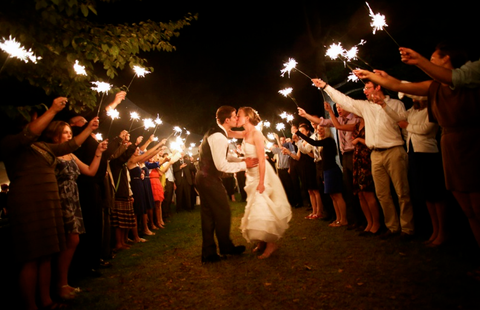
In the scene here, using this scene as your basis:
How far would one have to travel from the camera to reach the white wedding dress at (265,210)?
4.94 metres

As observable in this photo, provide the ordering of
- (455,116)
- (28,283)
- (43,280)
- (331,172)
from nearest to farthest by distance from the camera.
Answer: (455,116)
(28,283)
(43,280)
(331,172)

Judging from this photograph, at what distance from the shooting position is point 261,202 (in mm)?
5117

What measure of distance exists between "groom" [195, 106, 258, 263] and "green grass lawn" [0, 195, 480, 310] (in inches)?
12.9

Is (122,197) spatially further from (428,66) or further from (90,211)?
Result: (428,66)

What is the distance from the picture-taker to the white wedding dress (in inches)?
195

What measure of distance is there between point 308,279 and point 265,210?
1.41 m

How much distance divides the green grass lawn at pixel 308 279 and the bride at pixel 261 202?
0.41 m

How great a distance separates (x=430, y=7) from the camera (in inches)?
551

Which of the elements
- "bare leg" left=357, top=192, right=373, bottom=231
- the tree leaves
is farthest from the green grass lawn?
the tree leaves

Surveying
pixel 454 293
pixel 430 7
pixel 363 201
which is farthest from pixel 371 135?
pixel 430 7

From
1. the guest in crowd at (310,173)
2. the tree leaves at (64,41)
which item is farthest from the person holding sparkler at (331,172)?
the tree leaves at (64,41)

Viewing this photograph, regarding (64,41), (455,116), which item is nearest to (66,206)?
(64,41)

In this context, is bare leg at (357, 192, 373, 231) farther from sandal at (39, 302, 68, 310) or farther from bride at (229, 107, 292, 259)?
sandal at (39, 302, 68, 310)

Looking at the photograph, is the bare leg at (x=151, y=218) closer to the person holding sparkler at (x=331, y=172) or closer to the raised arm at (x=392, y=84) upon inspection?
the person holding sparkler at (x=331, y=172)
